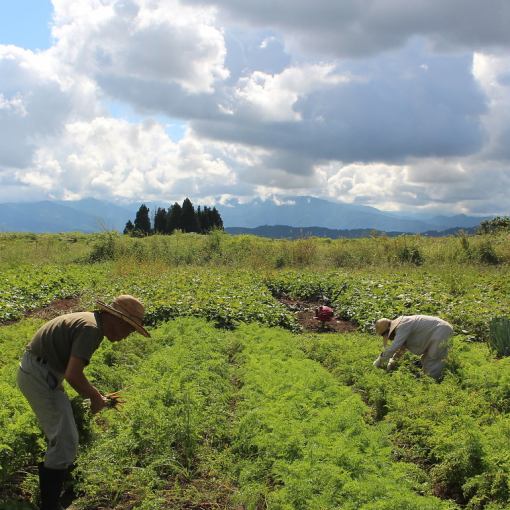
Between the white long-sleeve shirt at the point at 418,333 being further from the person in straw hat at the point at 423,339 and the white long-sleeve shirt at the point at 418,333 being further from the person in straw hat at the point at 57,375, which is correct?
the person in straw hat at the point at 57,375

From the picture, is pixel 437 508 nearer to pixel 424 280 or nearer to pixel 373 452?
pixel 373 452

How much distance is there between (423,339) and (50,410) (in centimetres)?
653

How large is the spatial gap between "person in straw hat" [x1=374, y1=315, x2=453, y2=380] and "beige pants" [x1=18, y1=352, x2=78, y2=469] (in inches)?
231

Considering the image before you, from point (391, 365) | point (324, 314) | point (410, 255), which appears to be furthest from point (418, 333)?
point (410, 255)

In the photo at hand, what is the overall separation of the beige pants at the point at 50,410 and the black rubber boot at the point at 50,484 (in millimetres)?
77

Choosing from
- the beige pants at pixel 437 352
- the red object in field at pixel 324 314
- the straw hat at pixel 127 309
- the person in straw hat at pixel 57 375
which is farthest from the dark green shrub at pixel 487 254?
the person in straw hat at pixel 57 375

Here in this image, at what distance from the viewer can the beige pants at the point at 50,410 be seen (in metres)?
4.49

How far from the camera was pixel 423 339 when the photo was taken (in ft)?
29.3

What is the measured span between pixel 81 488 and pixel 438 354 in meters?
6.35

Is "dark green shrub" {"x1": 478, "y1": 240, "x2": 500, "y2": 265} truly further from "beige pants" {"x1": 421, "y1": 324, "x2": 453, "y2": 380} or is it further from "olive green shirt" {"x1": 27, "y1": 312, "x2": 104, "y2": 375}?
"olive green shirt" {"x1": 27, "y1": 312, "x2": 104, "y2": 375}

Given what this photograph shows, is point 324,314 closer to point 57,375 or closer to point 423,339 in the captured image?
point 423,339

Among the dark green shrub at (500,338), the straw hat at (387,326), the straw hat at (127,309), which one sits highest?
the straw hat at (127,309)

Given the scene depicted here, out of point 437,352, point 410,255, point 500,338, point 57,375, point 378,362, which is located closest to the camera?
point 57,375

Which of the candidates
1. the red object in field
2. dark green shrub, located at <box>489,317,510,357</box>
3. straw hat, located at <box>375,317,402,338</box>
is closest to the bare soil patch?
the red object in field
